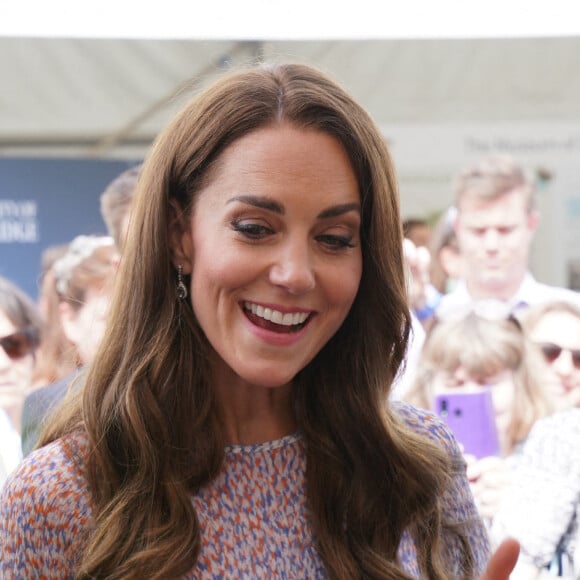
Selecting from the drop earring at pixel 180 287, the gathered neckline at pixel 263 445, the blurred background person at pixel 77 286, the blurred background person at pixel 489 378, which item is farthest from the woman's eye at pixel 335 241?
the blurred background person at pixel 489 378

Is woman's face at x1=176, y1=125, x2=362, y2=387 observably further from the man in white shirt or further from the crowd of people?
the man in white shirt

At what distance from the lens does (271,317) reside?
4.39 ft

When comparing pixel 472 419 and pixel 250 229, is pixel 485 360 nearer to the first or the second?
pixel 472 419

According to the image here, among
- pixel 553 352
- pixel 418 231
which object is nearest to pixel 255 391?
pixel 418 231

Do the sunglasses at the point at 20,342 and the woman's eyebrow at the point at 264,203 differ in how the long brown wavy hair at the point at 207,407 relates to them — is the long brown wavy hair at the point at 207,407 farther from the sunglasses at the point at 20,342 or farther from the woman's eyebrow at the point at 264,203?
the sunglasses at the point at 20,342

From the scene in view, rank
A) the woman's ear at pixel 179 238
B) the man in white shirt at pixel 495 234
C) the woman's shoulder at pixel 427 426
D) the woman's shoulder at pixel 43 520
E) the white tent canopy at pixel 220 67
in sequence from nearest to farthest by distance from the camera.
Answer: the woman's shoulder at pixel 43 520 → the woman's ear at pixel 179 238 → the woman's shoulder at pixel 427 426 → the white tent canopy at pixel 220 67 → the man in white shirt at pixel 495 234

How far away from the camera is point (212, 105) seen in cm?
140

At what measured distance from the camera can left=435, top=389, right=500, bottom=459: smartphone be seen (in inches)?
109

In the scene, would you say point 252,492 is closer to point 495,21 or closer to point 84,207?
point 84,207

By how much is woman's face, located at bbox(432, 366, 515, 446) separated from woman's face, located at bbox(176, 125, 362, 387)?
1506 mm

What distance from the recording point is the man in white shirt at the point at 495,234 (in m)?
2.88

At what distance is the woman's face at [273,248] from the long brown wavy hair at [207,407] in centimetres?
4

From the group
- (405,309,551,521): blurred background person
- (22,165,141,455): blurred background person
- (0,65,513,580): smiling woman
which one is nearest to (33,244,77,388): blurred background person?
(22,165,141,455): blurred background person

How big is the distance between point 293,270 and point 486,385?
5.44 ft
